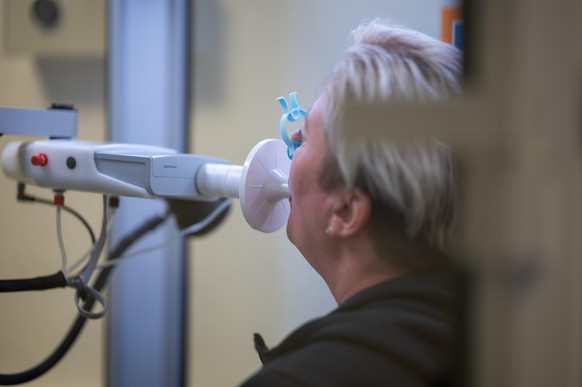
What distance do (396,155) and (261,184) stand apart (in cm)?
43

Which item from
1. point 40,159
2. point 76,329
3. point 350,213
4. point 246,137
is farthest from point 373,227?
point 246,137

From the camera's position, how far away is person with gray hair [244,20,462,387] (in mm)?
868

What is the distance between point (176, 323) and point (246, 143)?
58cm

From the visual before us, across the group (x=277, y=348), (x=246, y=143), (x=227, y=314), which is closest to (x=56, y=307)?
(x=227, y=314)

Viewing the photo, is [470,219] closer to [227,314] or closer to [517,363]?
[517,363]

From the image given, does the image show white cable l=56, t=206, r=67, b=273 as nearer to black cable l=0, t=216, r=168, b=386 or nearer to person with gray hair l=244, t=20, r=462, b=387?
black cable l=0, t=216, r=168, b=386

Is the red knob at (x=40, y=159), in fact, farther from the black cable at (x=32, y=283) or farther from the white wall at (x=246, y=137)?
the white wall at (x=246, y=137)

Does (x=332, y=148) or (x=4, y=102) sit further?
(x=4, y=102)

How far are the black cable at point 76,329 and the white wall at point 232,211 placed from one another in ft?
0.35

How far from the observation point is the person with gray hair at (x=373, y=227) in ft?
2.85

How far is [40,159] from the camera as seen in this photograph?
1480mm

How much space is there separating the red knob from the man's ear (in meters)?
0.63

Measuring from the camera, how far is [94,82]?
210 cm

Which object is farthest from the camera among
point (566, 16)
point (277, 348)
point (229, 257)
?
point (229, 257)
